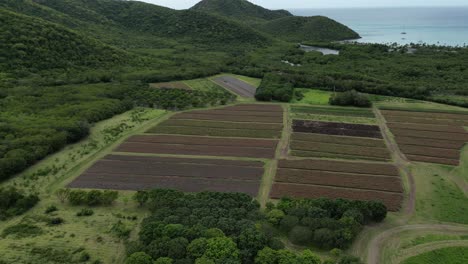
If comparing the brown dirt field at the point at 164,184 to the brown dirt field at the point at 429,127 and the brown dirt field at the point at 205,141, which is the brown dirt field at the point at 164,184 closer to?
the brown dirt field at the point at 205,141

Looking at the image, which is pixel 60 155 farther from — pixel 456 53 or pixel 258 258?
pixel 456 53

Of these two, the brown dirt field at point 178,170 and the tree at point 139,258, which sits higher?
the brown dirt field at point 178,170

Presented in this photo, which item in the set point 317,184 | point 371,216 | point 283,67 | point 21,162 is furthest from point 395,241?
point 283,67

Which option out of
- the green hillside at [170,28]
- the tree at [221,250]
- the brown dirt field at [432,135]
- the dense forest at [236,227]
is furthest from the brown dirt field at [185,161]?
the green hillside at [170,28]

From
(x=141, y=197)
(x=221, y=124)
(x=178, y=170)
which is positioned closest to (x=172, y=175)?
(x=178, y=170)

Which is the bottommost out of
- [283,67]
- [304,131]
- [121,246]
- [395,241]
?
[121,246]

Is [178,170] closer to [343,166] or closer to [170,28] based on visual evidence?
[343,166]
